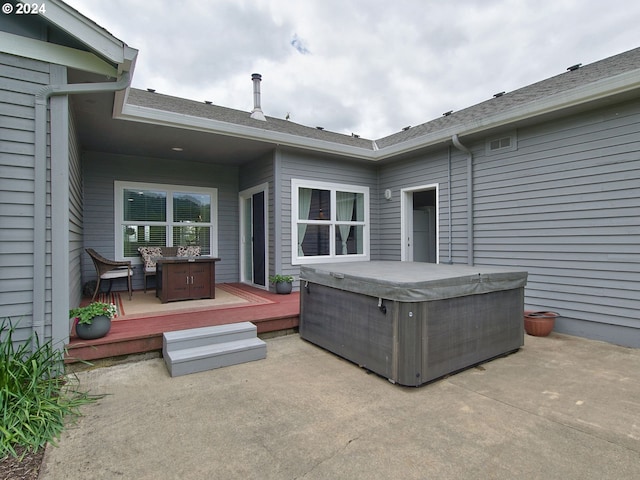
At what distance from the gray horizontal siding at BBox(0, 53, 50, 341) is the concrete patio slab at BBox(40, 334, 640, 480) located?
87cm

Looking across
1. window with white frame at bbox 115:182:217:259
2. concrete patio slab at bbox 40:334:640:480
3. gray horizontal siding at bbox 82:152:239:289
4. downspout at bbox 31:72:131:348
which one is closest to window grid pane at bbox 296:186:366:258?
gray horizontal siding at bbox 82:152:239:289

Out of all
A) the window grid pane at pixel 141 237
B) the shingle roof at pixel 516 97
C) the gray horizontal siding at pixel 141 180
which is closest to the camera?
the shingle roof at pixel 516 97

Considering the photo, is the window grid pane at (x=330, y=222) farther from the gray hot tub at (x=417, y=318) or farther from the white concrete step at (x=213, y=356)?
A: the white concrete step at (x=213, y=356)

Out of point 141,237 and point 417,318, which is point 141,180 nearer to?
point 141,237

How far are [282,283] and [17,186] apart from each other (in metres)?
3.60

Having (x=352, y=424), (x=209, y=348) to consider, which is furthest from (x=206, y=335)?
(x=352, y=424)

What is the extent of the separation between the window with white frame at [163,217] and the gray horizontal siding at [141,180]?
0.38 ft

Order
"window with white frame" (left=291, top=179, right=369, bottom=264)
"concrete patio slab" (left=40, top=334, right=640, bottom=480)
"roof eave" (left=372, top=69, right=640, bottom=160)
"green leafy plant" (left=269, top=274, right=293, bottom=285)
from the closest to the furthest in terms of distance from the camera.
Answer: "concrete patio slab" (left=40, top=334, right=640, bottom=480)
"roof eave" (left=372, top=69, right=640, bottom=160)
"green leafy plant" (left=269, top=274, right=293, bottom=285)
"window with white frame" (left=291, top=179, right=369, bottom=264)

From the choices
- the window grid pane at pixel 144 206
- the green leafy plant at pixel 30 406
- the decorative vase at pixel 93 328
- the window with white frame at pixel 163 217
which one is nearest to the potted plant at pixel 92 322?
the decorative vase at pixel 93 328

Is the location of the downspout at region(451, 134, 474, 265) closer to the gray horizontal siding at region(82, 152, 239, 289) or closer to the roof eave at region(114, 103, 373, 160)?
the roof eave at region(114, 103, 373, 160)

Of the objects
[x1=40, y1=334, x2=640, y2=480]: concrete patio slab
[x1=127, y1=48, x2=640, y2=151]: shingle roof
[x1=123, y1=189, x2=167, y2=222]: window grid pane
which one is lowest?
[x1=40, y1=334, x2=640, y2=480]: concrete patio slab

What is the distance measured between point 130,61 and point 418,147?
4264 mm

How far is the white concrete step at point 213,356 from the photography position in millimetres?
2988

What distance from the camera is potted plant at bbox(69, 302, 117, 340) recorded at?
3.09 m
